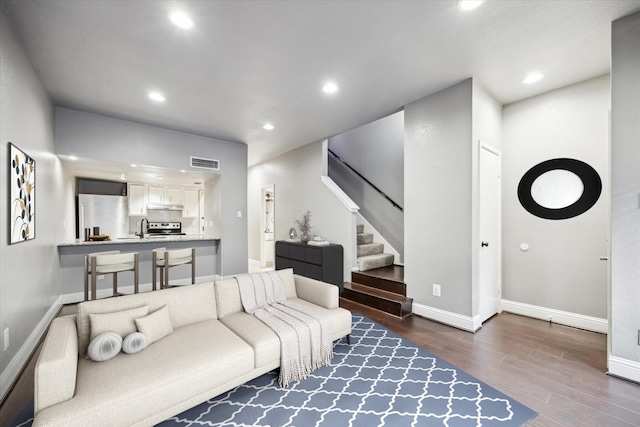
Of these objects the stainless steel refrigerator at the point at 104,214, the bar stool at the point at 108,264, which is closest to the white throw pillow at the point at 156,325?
the bar stool at the point at 108,264

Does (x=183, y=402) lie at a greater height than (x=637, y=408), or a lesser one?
greater

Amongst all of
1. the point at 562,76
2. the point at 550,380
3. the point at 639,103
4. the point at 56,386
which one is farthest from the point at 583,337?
the point at 56,386

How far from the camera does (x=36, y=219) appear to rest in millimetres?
2793

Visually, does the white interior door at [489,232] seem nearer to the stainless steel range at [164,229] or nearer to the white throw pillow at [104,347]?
the white throw pillow at [104,347]

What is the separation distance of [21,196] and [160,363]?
1942mm

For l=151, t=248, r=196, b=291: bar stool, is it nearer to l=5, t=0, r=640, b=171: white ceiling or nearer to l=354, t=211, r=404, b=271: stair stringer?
l=5, t=0, r=640, b=171: white ceiling

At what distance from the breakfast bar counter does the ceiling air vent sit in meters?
1.32

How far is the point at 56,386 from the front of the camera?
1.33 meters

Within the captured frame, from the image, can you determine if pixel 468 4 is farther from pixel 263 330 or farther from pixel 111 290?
pixel 111 290

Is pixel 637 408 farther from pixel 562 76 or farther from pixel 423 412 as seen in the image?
pixel 562 76

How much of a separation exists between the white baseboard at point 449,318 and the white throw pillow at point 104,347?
3121 mm

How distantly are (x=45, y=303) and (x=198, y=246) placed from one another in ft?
7.36

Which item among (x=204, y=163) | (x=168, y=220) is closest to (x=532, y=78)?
(x=204, y=163)

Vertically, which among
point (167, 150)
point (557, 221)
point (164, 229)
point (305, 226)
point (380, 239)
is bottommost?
point (380, 239)
